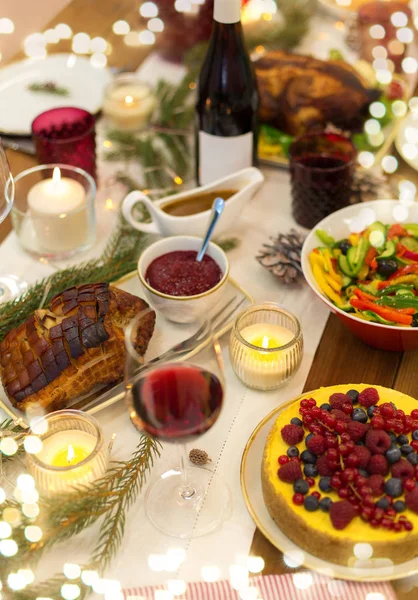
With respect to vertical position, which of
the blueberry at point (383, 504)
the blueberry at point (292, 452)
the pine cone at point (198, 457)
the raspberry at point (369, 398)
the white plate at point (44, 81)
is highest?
the white plate at point (44, 81)

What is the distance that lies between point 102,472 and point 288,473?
0.26m

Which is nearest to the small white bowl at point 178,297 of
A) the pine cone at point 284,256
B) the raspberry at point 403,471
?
the pine cone at point 284,256

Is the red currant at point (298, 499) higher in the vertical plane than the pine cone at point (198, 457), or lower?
higher

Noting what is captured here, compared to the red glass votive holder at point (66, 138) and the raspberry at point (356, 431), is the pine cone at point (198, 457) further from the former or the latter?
the red glass votive holder at point (66, 138)

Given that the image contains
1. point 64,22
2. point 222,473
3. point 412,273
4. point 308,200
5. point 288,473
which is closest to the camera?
point 288,473

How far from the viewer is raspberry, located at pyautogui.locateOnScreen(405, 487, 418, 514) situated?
0.92 m

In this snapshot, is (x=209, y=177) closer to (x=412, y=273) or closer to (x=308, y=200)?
(x=308, y=200)

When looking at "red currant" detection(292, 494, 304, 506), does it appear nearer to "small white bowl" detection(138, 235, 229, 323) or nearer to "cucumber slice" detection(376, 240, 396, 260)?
"small white bowl" detection(138, 235, 229, 323)

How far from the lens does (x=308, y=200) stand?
1.49m

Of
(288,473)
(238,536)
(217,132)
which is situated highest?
(217,132)

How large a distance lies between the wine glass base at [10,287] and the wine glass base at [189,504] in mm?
497

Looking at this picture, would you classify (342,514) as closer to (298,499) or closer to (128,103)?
(298,499)

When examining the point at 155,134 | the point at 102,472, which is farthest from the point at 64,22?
the point at 102,472

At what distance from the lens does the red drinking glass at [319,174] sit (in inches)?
57.3
